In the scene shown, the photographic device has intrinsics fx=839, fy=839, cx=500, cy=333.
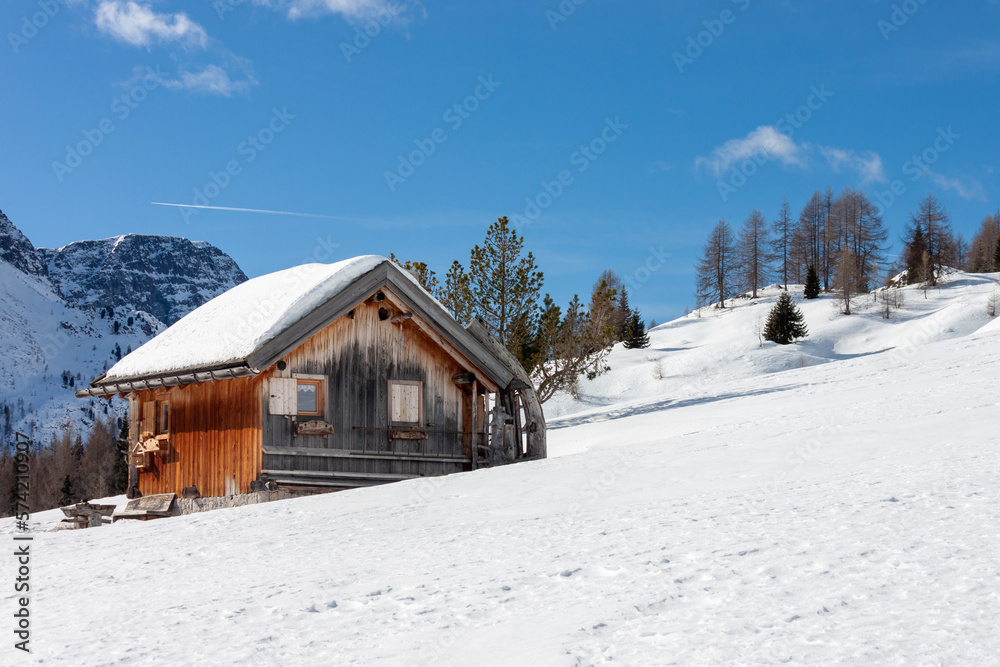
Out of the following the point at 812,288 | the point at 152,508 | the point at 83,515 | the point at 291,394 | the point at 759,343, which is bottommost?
the point at 83,515

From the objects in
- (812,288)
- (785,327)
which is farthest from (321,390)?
(812,288)

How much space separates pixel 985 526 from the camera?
7.43 metres

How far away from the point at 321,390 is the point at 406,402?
2.07m

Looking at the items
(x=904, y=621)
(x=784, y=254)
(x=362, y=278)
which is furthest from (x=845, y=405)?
(x=784, y=254)

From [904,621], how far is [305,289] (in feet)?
46.2

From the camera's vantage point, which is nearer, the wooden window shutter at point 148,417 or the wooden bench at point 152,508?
the wooden bench at point 152,508

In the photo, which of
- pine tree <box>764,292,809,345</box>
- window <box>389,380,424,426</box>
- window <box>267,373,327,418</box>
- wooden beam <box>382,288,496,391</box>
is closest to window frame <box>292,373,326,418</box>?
window <box>267,373,327,418</box>

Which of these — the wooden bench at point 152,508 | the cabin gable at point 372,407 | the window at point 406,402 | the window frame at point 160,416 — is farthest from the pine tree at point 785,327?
the wooden bench at point 152,508

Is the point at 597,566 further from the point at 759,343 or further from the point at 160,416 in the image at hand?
the point at 759,343

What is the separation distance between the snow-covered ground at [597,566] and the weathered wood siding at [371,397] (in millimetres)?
3119

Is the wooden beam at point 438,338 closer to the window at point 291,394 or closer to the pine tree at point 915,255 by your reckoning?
the window at point 291,394

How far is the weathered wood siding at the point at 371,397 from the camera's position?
17.2 metres

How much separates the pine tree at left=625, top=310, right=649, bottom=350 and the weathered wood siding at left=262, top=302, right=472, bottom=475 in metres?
42.2

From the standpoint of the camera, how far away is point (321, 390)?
1756 cm
